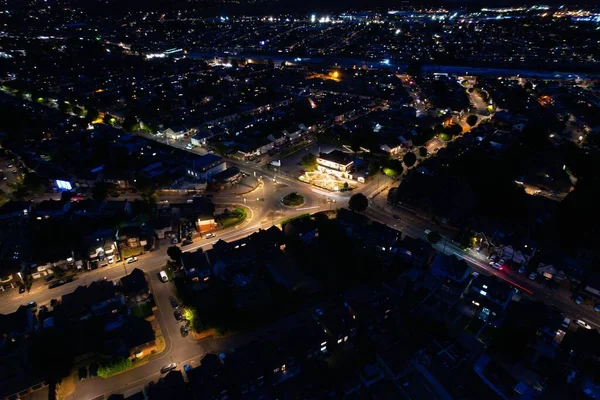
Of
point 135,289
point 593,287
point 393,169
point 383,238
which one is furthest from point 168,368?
point 393,169

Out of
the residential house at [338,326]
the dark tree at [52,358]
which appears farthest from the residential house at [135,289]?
the residential house at [338,326]

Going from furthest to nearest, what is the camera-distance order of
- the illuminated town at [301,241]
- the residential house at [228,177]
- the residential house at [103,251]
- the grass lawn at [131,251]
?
1. the residential house at [228,177]
2. the grass lawn at [131,251]
3. the residential house at [103,251]
4. the illuminated town at [301,241]

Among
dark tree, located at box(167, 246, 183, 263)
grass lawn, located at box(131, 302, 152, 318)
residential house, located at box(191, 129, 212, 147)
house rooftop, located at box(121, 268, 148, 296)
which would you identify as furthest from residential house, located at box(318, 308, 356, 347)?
residential house, located at box(191, 129, 212, 147)

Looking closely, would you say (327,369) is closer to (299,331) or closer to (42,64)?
(299,331)

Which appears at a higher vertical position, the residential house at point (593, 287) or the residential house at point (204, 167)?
the residential house at point (204, 167)

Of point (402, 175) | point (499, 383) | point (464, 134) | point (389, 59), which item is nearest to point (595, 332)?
point (499, 383)

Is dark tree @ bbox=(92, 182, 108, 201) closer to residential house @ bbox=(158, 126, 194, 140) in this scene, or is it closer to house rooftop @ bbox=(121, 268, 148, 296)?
house rooftop @ bbox=(121, 268, 148, 296)

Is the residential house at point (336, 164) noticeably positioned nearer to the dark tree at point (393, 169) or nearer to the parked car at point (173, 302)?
the dark tree at point (393, 169)
